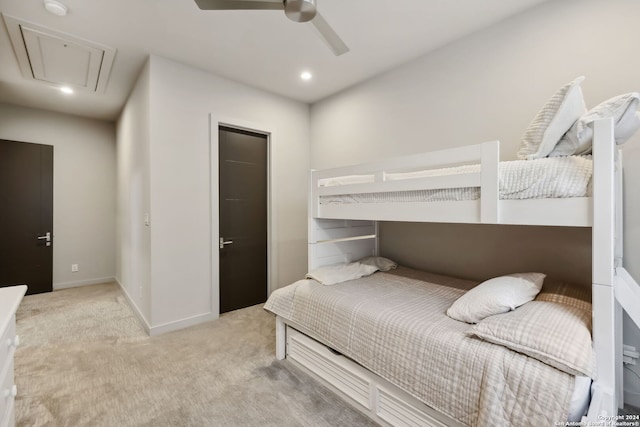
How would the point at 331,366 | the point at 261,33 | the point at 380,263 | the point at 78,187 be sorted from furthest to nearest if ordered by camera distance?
the point at 78,187 < the point at 380,263 < the point at 261,33 < the point at 331,366

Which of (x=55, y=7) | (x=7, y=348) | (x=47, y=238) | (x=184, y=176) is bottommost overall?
(x=7, y=348)

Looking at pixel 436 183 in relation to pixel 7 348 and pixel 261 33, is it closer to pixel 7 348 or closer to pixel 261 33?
pixel 261 33

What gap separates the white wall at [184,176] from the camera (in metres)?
2.68

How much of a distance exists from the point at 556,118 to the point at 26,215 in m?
5.73

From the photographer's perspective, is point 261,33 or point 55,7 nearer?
point 55,7

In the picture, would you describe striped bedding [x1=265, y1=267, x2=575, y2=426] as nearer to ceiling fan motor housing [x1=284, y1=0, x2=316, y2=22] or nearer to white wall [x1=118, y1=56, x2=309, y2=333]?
white wall [x1=118, y1=56, x2=309, y2=333]

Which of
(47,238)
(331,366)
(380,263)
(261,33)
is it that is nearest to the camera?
(331,366)

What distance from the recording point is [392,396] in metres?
1.50

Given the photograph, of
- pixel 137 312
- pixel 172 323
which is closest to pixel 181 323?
pixel 172 323

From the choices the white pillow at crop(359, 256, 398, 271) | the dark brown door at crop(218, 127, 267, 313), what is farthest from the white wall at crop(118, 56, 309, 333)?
the white pillow at crop(359, 256, 398, 271)

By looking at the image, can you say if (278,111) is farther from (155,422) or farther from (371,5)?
(155,422)

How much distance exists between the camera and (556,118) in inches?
50.6

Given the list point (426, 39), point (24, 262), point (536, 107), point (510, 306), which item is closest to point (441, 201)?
point (510, 306)

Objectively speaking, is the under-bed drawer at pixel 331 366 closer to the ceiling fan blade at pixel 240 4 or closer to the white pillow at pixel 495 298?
the white pillow at pixel 495 298
